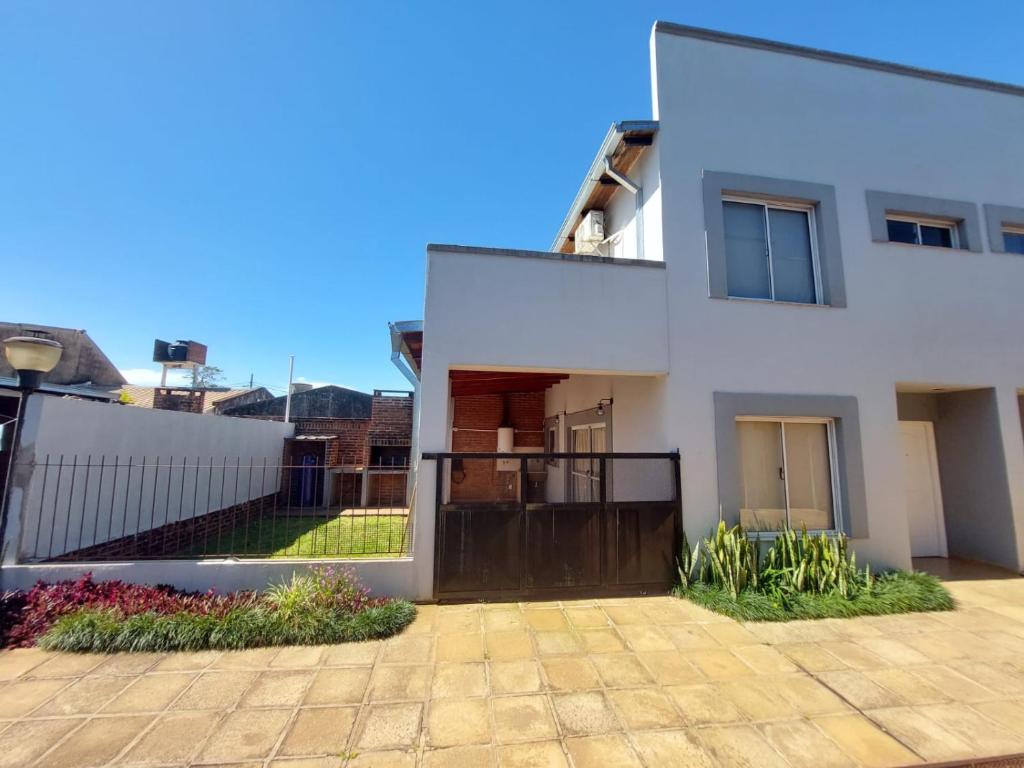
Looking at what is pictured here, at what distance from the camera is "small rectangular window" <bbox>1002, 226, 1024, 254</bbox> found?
738 centimetres

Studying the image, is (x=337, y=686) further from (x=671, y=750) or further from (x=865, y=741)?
(x=865, y=741)

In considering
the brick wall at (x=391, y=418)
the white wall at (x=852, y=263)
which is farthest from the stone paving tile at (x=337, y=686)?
the brick wall at (x=391, y=418)

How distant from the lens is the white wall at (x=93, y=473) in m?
5.01

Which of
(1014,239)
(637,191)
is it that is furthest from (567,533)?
(1014,239)

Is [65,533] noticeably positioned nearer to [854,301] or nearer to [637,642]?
[637,642]

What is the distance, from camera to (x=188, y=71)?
6.31 metres

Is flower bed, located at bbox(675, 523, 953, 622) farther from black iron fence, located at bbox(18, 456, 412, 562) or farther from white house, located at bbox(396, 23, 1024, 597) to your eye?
black iron fence, located at bbox(18, 456, 412, 562)

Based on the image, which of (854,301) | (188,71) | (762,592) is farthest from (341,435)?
(854,301)

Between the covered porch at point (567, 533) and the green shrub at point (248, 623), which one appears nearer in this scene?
the green shrub at point (248, 623)

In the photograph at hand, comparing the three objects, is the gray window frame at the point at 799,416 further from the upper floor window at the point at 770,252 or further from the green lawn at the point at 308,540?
the green lawn at the point at 308,540

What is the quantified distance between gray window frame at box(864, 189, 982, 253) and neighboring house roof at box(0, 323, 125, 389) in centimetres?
1997

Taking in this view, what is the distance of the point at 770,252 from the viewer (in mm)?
6590

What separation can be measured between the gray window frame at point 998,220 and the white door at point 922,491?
10.0 ft

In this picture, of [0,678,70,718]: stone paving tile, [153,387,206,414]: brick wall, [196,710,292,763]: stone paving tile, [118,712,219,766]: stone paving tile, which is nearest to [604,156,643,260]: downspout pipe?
[196,710,292,763]: stone paving tile
